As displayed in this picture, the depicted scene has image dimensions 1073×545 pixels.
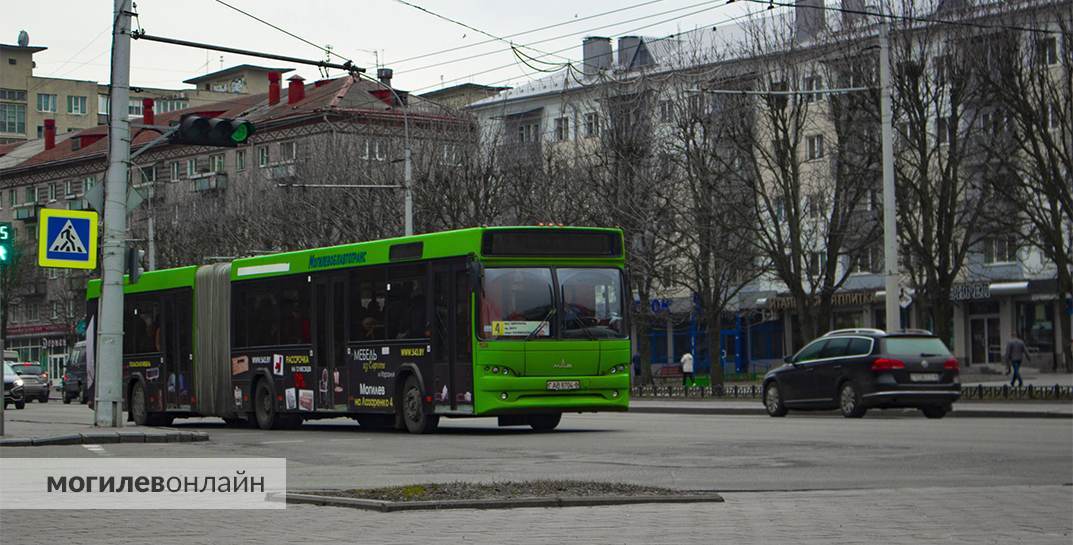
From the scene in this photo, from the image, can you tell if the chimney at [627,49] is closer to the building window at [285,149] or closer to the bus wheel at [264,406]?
the building window at [285,149]

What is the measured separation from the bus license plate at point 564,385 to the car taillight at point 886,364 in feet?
23.8

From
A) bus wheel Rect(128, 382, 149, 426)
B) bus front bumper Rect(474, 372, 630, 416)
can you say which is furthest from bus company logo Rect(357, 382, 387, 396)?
bus wheel Rect(128, 382, 149, 426)

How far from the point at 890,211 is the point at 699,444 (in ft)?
43.6

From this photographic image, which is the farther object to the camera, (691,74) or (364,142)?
(364,142)

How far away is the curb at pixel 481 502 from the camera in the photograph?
38.8 feet

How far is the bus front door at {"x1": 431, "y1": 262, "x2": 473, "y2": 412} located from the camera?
23.5 meters

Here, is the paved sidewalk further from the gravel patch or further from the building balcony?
the building balcony

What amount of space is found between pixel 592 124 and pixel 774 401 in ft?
68.0

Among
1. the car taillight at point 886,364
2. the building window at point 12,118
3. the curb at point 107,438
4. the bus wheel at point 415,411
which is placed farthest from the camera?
the building window at point 12,118

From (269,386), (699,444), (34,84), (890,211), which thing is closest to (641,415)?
(890,211)

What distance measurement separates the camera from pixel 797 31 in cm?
4416

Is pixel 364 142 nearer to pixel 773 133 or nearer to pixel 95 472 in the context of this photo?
pixel 773 133

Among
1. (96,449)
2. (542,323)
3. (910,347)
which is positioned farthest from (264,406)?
(910,347)

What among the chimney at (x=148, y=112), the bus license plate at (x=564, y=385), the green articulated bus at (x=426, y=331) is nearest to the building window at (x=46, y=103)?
the chimney at (x=148, y=112)
